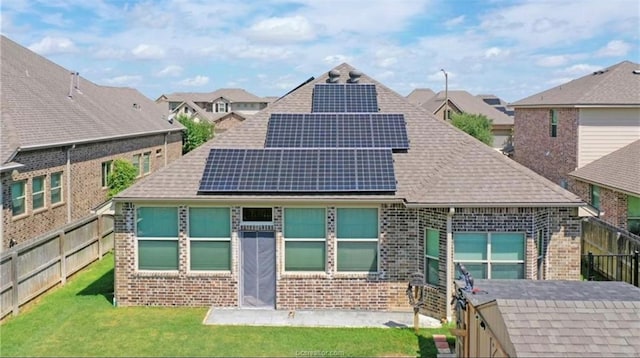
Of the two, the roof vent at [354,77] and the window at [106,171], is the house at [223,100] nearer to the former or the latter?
the window at [106,171]

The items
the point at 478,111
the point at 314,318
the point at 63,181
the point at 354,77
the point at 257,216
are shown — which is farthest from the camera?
the point at 478,111

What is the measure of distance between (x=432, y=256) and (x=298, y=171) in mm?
3695

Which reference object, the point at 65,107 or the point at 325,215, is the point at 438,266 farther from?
the point at 65,107

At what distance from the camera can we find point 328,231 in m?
13.3

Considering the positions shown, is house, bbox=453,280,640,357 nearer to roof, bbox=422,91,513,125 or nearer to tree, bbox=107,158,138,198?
tree, bbox=107,158,138,198

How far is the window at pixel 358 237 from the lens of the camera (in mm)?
13273

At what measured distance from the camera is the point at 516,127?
3178cm

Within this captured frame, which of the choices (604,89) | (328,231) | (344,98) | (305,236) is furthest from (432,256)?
(604,89)

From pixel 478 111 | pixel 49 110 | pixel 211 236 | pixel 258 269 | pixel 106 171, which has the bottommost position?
pixel 258 269

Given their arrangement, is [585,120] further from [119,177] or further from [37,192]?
[37,192]

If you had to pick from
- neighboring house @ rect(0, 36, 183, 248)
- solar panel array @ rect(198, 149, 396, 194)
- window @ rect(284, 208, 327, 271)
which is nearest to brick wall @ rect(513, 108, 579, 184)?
solar panel array @ rect(198, 149, 396, 194)

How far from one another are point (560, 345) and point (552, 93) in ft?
80.8

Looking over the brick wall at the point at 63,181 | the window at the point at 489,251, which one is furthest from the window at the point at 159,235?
the window at the point at 489,251

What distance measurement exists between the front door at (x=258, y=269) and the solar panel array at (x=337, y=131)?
8.37 ft
